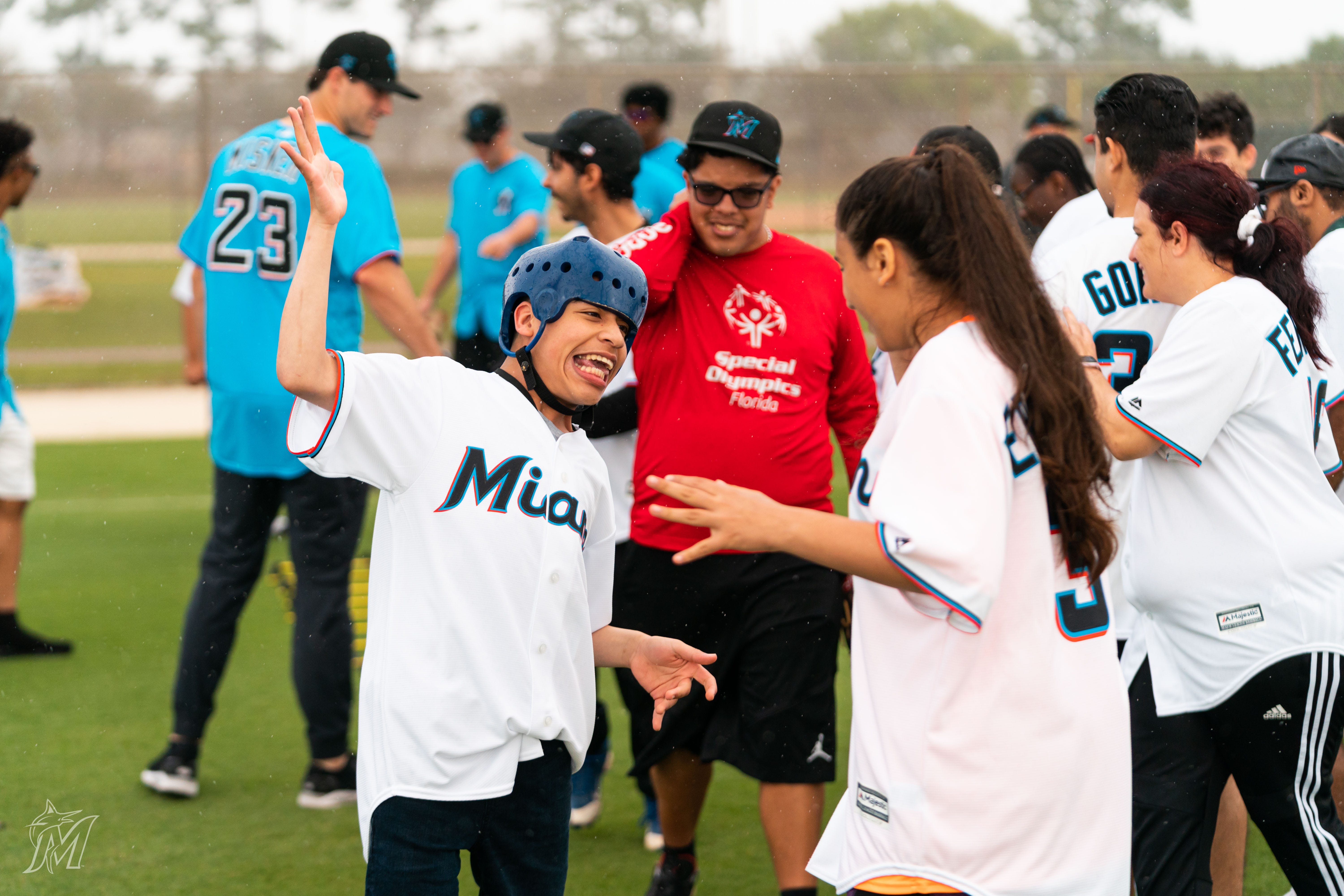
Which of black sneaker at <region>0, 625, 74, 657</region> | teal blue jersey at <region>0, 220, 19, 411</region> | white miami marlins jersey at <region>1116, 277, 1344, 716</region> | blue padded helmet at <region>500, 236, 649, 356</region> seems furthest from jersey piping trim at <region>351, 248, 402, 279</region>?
black sneaker at <region>0, 625, 74, 657</region>

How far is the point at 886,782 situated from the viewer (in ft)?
7.06

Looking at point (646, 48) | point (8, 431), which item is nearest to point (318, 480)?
point (8, 431)

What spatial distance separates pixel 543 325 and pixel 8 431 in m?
4.60

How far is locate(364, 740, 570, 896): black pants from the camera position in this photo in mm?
2359

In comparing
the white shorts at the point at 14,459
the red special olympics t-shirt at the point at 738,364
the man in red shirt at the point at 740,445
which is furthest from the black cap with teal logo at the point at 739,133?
the white shorts at the point at 14,459

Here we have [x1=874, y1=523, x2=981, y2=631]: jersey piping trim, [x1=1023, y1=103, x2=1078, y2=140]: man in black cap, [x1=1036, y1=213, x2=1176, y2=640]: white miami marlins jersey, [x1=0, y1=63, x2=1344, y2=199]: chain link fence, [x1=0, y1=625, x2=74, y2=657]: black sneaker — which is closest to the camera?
Answer: [x1=874, y1=523, x2=981, y2=631]: jersey piping trim

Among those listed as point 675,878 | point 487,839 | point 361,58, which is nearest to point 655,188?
point 361,58

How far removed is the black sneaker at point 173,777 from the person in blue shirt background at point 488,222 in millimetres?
3563

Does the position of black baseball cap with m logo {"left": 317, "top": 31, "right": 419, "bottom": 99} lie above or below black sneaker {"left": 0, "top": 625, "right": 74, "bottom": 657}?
above

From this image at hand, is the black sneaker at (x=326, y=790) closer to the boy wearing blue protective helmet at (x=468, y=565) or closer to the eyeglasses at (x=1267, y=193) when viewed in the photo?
the boy wearing blue protective helmet at (x=468, y=565)

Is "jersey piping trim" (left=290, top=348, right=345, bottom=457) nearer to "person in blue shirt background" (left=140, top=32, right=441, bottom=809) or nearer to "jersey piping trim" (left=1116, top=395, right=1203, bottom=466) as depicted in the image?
"jersey piping trim" (left=1116, top=395, right=1203, bottom=466)

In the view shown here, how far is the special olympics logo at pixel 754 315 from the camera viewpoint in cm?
363

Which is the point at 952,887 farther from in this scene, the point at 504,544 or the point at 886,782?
the point at 504,544

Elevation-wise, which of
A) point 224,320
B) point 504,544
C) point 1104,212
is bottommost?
point 504,544
